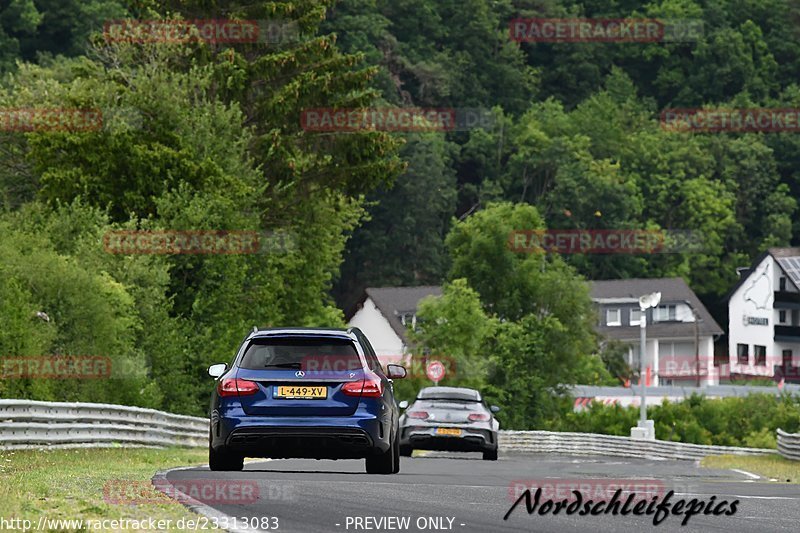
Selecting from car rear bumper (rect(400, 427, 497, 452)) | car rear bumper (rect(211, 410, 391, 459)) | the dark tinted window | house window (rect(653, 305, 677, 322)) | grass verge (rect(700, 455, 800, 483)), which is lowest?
house window (rect(653, 305, 677, 322))

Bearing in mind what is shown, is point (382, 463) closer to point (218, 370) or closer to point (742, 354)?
point (218, 370)

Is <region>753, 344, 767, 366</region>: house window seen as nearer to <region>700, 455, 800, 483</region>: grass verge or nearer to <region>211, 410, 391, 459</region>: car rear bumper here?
<region>700, 455, 800, 483</region>: grass verge

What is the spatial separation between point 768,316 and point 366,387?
397ft

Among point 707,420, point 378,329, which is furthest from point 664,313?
point 707,420

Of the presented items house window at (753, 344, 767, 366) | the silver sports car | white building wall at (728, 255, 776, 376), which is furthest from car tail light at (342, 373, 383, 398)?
house window at (753, 344, 767, 366)

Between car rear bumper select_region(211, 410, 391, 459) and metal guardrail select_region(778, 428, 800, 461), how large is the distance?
28.6 meters

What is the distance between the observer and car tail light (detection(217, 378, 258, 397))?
17375 mm

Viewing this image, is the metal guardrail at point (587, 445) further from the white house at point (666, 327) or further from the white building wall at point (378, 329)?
the white house at point (666, 327)

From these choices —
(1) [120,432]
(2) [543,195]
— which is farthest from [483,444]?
(2) [543,195]

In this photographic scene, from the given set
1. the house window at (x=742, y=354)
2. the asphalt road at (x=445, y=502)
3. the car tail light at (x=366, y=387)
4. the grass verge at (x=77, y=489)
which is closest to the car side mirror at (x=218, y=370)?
the asphalt road at (x=445, y=502)

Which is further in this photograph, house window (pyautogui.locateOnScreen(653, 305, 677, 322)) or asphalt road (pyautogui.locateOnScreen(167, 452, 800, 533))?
house window (pyautogui.locateOnScreen(653, 305, 677, 322))

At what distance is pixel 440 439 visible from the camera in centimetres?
2981

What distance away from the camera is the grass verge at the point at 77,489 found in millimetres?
13008

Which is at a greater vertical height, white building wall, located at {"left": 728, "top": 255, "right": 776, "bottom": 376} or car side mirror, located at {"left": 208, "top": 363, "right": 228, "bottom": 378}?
car side mirror, located at {"left": 208, "top": 363, "right": 228, "bottom": 378}
